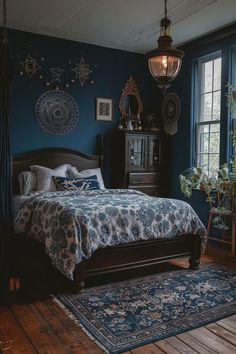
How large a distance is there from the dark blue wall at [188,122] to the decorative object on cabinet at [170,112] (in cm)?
→ 9

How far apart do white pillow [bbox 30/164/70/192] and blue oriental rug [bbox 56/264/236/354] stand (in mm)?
1860

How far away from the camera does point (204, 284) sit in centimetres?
338

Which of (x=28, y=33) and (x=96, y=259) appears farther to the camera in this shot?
(x=28, y=33)

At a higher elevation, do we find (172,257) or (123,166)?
(123,166)

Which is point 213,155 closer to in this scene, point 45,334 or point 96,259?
point 96,259

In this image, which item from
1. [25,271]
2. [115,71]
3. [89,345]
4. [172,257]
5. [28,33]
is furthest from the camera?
[115,71]

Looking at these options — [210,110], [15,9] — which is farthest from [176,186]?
[15,9]

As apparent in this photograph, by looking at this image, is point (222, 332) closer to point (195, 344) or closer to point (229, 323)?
point (229, 323)

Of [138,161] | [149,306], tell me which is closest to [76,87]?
[138,161]

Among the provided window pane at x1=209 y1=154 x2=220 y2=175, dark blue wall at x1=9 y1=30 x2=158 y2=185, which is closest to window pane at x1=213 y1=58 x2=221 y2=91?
window pane at x1=209 y1=154 x2=220 y2=175

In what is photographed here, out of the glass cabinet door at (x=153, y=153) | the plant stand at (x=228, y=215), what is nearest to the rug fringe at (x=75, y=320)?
the plant stand at (x=228, y=215)

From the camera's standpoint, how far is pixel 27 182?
472 cm

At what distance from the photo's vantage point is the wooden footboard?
325cm

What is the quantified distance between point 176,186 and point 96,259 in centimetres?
302
